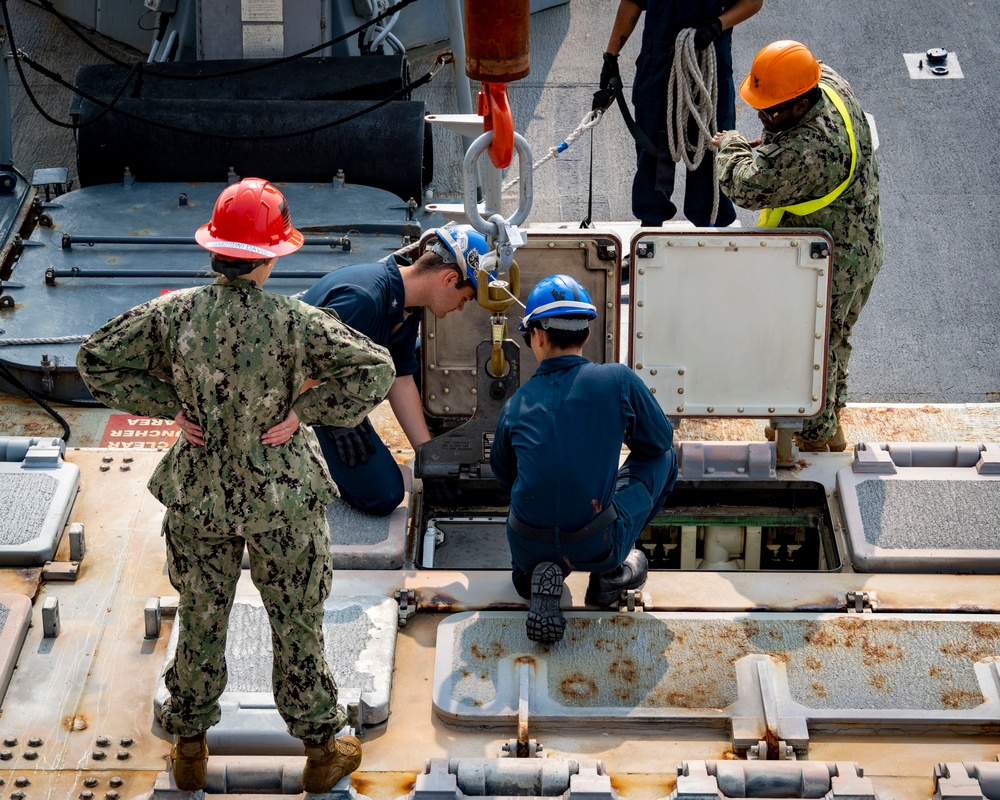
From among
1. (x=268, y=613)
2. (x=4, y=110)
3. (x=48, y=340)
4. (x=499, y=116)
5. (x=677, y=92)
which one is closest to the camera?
(x=268, y=613)

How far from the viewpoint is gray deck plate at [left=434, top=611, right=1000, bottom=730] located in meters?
4.40

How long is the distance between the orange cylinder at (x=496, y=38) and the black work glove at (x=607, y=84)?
2.79 metres

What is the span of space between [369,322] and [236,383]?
146 centimetres

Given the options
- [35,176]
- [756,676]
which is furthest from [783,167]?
[35,176]

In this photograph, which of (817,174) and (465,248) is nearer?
(465,248)

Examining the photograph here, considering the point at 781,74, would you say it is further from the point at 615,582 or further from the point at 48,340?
the point at 48,340

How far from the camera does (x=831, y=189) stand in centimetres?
550

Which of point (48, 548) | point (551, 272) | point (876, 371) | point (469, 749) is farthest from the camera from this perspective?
point (876, 371)

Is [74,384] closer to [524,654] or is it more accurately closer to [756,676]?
[524,654]

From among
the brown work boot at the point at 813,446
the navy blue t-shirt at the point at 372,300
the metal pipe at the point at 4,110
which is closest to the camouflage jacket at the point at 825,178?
the brown work boot at the point at 813,446

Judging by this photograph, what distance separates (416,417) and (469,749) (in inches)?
58.4

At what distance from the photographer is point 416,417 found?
18.2 ft

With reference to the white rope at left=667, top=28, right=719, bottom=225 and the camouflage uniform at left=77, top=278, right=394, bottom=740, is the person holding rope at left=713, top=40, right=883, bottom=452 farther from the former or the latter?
the camouflage uniform at left=77, top=278, right=394, bottom=740

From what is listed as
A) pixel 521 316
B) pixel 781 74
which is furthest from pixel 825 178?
pixel 521 316
